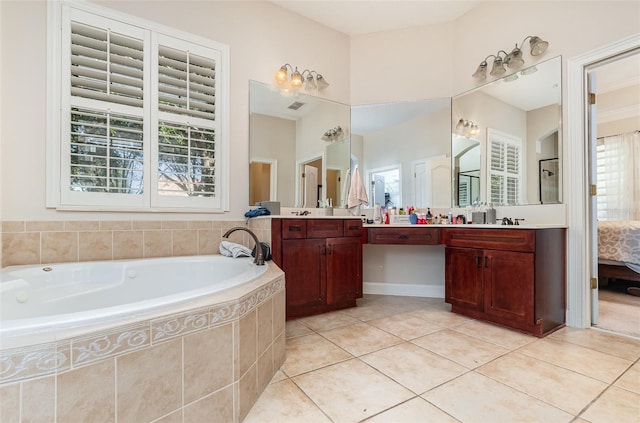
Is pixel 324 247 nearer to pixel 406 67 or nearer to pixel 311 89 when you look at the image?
pixel 311 89

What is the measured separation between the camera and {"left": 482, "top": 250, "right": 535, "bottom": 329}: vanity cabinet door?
2.07m

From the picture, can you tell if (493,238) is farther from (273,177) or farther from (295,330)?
(273,177)

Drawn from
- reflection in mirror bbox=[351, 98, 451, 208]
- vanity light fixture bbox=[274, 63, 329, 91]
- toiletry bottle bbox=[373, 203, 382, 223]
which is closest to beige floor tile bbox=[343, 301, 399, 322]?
toiletry bottle bbox=[373, 203, 382, 223]

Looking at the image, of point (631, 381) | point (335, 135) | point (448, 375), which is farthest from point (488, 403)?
point (335, 135)

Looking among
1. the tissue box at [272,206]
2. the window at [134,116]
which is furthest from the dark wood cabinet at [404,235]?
the window at [134,116]

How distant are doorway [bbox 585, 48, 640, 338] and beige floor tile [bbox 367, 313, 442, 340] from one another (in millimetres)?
1303

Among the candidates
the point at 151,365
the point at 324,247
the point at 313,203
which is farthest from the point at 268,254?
the point at 151,365

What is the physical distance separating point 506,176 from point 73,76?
3.67m

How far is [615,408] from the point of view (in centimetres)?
129

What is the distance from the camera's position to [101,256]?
2127mm

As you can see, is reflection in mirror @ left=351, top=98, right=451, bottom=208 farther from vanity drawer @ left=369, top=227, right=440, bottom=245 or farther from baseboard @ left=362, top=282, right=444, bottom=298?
baseboard @ left=362, top=282, right=444, bottom=298

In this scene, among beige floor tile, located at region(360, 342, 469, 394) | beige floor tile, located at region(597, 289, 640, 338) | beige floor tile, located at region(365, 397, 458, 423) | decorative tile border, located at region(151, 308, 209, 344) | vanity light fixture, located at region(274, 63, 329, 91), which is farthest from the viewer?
vanity light fixture, located at region(274, 63, 329, 91)

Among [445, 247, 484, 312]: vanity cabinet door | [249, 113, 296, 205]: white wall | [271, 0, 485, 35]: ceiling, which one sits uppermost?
[271, 0, 485, 35]: ceiling

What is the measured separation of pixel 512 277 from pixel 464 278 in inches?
15.8
